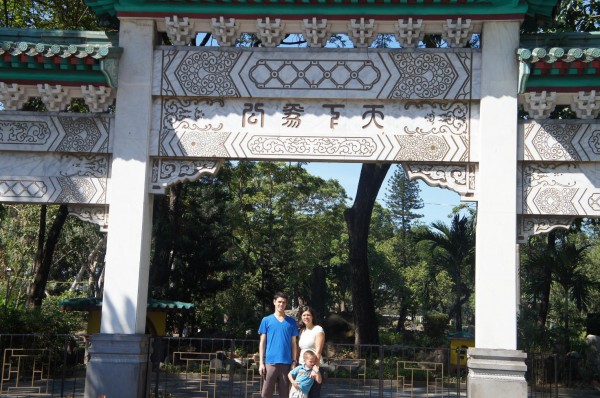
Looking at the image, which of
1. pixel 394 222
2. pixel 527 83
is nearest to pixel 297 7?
pixel 527 83

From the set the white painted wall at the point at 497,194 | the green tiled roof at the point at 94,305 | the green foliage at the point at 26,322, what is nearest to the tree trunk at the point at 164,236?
the green tiled roof at the point at 94,305

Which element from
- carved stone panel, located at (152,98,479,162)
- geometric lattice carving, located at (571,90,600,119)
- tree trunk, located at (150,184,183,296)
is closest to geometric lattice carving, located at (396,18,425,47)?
carved stone panel, located at (152,98,479,162)

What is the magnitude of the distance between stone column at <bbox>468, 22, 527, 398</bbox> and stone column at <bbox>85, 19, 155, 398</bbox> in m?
3.59

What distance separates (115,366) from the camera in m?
7.41

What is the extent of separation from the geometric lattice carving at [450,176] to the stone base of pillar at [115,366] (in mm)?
3515

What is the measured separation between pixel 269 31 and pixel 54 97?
8.46 ft

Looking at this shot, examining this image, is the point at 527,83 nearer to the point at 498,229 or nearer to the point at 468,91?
the point at 468,91

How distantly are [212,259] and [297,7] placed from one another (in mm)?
13163

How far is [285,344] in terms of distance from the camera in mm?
6918

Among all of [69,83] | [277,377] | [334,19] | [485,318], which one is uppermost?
[334,19]

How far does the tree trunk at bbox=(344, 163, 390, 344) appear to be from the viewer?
1686cm

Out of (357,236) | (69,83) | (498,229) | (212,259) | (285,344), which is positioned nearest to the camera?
(285,344)

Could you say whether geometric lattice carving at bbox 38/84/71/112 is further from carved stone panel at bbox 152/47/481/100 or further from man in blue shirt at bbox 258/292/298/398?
man in blue shirt at bbox 258/292/298/398

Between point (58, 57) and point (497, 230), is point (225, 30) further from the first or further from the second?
point (497, 230)
